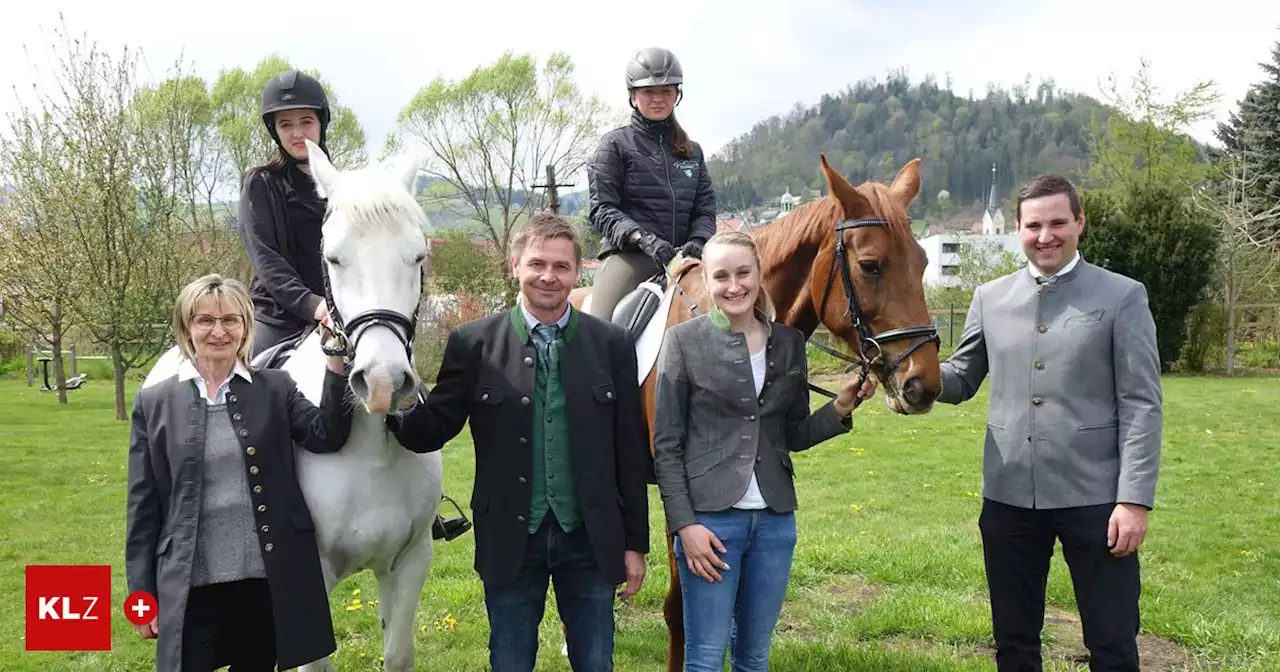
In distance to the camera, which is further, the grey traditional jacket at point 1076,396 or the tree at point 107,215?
the tree at point 107,215

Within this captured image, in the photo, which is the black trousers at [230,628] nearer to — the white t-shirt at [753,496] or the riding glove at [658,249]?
the white t-shirt at [753,496]

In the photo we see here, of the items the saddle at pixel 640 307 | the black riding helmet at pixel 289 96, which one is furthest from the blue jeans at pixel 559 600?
the black riding helmet at pixel 289 96

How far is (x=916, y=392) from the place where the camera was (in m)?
3.09

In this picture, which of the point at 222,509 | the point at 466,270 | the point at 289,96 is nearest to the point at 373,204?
the point at 222,509

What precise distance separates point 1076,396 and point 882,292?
0.78 metres

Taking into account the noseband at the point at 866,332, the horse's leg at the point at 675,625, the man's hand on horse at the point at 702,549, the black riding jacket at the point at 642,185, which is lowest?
the horse's leg at the point at 675,625

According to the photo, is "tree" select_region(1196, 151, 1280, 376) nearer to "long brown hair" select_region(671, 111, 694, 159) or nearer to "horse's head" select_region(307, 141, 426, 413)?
"long brown hair" select_region(671, 111, 694, 159)

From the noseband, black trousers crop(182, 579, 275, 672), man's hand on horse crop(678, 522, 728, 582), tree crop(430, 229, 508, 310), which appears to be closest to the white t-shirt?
man's hand on horse crop(678, 522, 728, 582)

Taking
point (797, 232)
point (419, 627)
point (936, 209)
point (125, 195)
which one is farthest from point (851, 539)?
point (936, 209)

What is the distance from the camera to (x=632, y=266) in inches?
176

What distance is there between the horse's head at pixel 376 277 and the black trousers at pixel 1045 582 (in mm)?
2251

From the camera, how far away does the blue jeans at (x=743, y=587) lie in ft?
8.98

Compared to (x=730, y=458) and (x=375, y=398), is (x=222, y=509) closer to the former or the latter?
(x=375, y=398)

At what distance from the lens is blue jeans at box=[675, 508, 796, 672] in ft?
8.98
